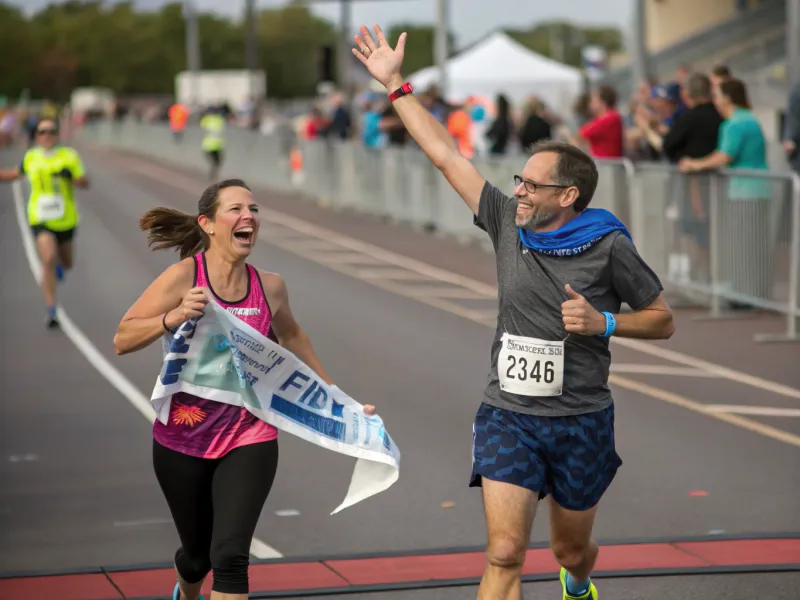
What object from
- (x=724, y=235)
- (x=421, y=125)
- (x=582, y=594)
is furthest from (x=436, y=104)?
(x=582, y=594)

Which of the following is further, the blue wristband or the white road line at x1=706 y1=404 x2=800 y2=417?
the white road line at x1=706 y1=404 x2=800 y2=417

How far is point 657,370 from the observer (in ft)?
40.5

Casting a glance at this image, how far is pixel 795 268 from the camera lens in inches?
505

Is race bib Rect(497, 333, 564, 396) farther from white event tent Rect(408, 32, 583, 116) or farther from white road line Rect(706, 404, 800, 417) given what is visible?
white event tent Rect(408, 32, 583, 116)

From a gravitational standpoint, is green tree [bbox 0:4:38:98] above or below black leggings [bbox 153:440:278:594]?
above

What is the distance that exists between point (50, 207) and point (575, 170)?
10.4 m

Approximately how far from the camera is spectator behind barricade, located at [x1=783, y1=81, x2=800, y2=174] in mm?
14438

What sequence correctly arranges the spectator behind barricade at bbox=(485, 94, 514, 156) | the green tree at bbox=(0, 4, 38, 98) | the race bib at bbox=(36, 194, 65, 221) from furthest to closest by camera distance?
the green tree at bbox=(0, 4, 38, 98), the spectator behind barricade at bbox=(485, 94, 514, 156), the race bib at bbox=(36, 194, 65, 221)

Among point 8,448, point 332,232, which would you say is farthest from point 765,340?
point 332,232

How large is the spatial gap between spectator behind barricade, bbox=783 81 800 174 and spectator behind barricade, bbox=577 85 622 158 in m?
2.92

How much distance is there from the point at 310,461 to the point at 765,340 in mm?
5322

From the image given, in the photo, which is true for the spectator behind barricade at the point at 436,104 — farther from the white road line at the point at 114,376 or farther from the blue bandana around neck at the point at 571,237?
the blue bandana around neck at the point at 571,237

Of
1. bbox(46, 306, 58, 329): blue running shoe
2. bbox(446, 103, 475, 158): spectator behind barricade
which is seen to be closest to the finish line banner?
bbox(46, 306, 58, 329): blue running shoe

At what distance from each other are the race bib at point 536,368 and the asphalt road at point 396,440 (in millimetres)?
1449
